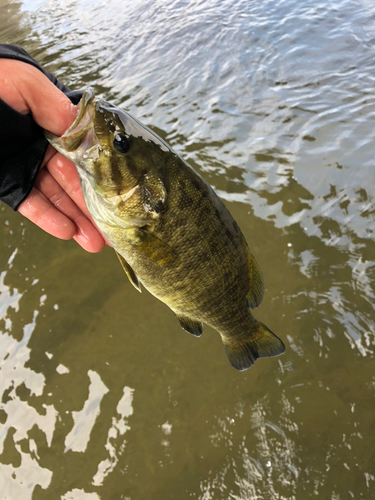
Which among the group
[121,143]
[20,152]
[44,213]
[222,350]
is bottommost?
[222,350]

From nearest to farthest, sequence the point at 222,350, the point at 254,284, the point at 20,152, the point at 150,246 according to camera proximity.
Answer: the point at 150,246 → the point at 254,284 → the point at 20,152 → the point at 222,350

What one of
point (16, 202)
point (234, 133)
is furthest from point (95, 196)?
point (234, 133)

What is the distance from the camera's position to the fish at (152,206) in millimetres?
2018

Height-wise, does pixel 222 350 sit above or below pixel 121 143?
below

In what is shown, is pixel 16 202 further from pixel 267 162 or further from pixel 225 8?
pixel 225 8

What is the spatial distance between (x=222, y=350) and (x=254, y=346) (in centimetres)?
136

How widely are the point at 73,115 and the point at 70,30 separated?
1103 centimetres

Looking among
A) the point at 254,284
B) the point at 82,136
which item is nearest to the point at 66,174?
the point at 82,136

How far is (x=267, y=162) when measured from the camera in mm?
5500

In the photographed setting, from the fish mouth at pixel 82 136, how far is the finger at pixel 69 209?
966 mm

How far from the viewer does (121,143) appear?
2.02 m

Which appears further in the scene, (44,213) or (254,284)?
(44,213)

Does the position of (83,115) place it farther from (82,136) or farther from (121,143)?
(121,143)

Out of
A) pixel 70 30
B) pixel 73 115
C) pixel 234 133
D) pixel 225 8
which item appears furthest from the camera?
pixel 70 30
